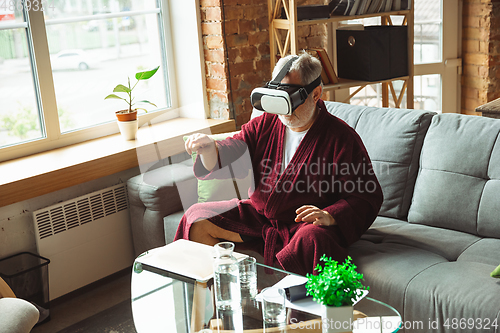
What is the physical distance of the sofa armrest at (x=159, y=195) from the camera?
2498 mm

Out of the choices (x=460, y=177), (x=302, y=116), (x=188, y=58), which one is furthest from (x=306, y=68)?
(x=188, y=58)

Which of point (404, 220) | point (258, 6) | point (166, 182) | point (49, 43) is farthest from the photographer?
point (258, 6)

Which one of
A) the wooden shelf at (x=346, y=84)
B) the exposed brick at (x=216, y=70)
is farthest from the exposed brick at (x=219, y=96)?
the wooden shelf at (x=346, y=84)

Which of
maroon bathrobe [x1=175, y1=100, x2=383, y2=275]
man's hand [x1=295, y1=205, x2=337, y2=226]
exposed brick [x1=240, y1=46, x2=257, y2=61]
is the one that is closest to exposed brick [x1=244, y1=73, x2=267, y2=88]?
exposed brick [x1=240, y1=46, x2=257, y2=61]

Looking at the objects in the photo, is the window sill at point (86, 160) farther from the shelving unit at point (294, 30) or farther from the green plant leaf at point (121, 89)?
the shelving unit at point (294, 30)

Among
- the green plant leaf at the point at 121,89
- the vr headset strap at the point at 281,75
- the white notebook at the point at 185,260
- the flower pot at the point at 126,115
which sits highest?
the vr headset strap at the point at 281,75

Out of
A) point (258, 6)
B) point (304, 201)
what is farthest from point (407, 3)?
point (304, 201)

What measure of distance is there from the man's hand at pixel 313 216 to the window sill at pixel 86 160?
915 millimetres

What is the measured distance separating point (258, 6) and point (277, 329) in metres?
2.20

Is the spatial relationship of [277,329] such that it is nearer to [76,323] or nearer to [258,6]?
[76,323]

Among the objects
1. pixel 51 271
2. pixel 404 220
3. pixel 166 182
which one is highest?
pixel 166 182

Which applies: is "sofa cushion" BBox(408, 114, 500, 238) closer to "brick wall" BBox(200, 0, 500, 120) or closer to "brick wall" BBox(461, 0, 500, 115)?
"brick wall" BBox(200, 0, 500, 120)

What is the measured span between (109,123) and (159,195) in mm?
757

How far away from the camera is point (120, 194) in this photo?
277cm
